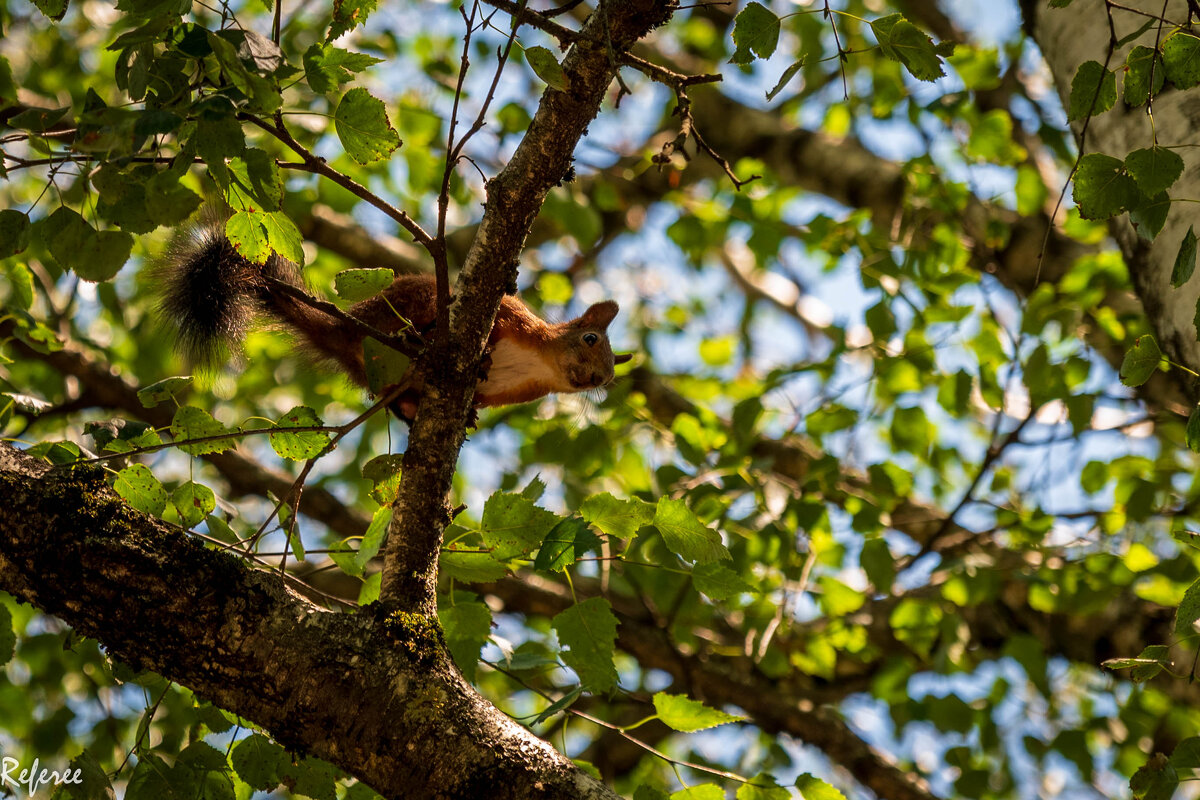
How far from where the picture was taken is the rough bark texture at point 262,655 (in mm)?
1384

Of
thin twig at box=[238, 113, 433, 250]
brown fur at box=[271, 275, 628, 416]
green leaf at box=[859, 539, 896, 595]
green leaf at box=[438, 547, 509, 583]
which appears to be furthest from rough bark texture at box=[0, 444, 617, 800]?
green leaf at box=[859, 539, 896, 595]

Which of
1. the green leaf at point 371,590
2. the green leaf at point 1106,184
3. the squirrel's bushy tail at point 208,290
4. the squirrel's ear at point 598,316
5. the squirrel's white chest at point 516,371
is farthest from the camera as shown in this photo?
the squirrel's ear at point 598,316

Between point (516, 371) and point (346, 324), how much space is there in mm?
725

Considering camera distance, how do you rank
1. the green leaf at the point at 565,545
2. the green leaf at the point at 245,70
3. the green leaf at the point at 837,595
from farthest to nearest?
the green leaf at the point at 837,595
the green leaf at the point at 565,545
the green leaf at the point at 245,70

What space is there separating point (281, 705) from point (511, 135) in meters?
3.37

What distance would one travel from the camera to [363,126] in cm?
141

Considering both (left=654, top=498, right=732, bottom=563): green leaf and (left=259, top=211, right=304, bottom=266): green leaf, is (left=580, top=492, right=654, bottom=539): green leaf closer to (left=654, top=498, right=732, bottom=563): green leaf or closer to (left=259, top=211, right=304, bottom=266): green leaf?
(left=654, top=498, right=732, bottom=563): green leaf

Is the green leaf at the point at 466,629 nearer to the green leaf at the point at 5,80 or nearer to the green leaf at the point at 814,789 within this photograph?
the green leaf at the point at 814,789

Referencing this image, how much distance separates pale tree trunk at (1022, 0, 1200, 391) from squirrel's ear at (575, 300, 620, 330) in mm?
1407

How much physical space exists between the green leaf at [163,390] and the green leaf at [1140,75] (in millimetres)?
1510

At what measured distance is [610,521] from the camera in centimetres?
159

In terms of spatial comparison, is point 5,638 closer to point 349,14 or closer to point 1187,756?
point 349,14

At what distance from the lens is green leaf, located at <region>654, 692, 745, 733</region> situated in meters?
1.61

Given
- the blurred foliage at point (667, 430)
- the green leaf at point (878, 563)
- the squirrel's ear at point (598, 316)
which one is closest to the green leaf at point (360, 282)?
the blurred foliage at point (667, 430)
